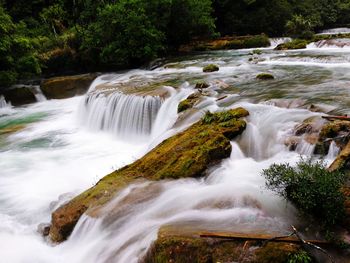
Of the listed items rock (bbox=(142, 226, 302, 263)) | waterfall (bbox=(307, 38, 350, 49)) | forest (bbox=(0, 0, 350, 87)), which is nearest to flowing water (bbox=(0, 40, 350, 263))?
rock (bbox=(142, 226, 302, 263))

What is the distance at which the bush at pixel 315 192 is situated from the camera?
436cm

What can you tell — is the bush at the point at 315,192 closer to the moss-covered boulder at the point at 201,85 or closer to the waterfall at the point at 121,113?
the waterfall at the point at 121,113

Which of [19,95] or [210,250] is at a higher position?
[210,250]

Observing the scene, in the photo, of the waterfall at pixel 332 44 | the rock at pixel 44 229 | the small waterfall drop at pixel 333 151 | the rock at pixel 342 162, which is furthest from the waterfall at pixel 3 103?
the waterfall at pixel 332 44

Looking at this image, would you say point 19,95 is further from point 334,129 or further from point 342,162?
point 342,162

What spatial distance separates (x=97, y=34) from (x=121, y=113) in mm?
11741

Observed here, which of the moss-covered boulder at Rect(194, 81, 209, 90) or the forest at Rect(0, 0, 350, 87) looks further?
the forest at Rect(0, 0, 350, 87)

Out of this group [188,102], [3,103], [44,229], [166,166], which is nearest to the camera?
[44,229]

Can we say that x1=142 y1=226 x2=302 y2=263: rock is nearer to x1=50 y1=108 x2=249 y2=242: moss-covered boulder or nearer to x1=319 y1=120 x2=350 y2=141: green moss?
x1=50 y1=108 x2=249 y2=242: moss-covered boulder

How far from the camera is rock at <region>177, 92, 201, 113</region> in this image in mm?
11039

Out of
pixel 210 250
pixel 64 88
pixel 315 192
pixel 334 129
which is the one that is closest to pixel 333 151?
pixel 334 129

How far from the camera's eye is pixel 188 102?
37.1 feet

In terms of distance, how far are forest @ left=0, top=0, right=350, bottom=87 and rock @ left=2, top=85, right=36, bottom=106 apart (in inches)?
23.3

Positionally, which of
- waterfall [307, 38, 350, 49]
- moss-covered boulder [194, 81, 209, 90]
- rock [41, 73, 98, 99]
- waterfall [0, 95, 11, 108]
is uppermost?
moss-covered boulder [194, 81, 209, 90]
